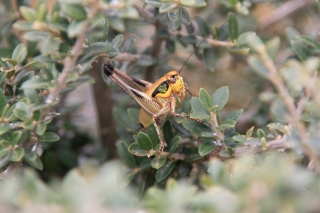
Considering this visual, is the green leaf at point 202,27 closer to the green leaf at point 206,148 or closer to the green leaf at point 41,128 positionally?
the green leaf at point 206,148

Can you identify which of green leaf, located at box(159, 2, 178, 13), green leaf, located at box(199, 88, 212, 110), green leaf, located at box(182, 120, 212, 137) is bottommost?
green leaf, located at box(182, 120, 212, 137)

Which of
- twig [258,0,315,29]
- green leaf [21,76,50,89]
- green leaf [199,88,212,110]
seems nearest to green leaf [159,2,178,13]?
green leaf [199,88,212,110]

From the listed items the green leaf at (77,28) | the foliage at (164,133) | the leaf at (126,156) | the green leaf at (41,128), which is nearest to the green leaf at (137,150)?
the foliage at (164,133)

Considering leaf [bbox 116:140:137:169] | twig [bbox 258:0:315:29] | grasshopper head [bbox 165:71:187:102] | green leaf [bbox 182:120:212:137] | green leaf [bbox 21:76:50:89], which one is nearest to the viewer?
green leaf [bbox 21:76:50:89]

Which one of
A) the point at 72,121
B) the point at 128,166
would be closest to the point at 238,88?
the point at 72,121

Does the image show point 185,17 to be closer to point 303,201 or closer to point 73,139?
point 303,201

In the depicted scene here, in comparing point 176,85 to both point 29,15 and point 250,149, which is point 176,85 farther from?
point 29,15

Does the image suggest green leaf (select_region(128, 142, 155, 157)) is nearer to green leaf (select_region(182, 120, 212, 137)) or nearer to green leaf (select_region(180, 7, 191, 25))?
green leaf (select_region(182, 120, 212, 137))

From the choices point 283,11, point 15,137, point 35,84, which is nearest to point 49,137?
point 15,137
